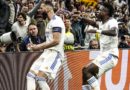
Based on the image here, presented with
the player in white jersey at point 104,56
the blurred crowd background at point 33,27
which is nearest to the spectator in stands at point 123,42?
the blurred crowd background at point 33,27

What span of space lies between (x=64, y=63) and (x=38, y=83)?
1.41 m

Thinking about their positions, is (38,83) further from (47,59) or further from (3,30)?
(3,30)

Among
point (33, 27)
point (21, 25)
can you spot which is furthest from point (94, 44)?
point (33, 27)

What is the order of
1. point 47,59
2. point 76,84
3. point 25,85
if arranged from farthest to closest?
point 76,84
point 25,85
point 47,59

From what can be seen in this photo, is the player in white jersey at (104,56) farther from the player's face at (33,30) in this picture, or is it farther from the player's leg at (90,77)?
the player's face at (33,30)

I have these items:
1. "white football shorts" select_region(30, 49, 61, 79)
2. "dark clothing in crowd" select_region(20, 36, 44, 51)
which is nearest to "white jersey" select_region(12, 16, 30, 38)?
"dark clothing in crowd" select_region(20, 36, 44, 51)

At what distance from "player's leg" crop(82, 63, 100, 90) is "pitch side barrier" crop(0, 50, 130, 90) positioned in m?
0.76

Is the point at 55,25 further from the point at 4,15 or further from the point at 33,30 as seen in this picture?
the point at 4,15

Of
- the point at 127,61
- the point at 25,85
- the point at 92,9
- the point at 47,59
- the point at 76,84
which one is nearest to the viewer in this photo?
the point at 47,59

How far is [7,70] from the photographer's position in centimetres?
1249

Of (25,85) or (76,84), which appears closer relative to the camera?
(25,85)

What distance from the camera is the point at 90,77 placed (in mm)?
12484

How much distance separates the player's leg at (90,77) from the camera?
41.0 feet

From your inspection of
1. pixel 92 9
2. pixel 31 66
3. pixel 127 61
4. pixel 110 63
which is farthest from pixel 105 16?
pixel 92 9
